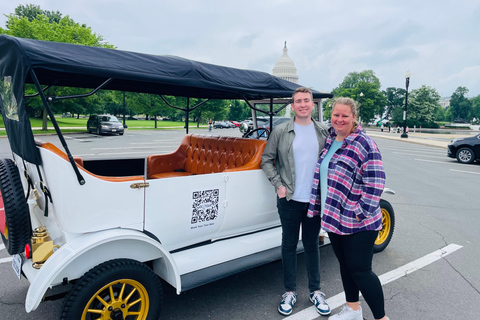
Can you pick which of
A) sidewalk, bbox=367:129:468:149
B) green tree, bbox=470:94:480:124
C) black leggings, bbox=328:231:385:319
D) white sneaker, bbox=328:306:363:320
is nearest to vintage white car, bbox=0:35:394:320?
white sneaker, bbox=328:306:363:320

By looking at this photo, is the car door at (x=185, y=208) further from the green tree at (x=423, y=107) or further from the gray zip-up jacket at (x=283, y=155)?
the green tree at (x=423, y=107)

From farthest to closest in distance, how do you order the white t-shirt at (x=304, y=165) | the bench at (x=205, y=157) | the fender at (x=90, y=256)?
1. the bench at (x=205, y=157)
2. the white t-shirt at (x=304, y=165)
3. the fender at (x=90, y=256)

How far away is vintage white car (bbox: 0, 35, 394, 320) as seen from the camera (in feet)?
7.41

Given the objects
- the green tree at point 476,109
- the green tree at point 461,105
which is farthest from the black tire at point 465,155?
the green tree at point 461,105

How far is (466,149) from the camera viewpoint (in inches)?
509

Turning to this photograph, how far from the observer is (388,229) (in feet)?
14.2

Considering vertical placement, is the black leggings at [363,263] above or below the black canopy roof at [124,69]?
below

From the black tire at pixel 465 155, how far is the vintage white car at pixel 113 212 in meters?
12.7

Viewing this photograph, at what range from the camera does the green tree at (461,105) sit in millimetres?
99312

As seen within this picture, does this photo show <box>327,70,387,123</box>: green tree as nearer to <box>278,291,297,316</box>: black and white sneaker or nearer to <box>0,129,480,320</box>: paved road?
<box>0,129,480,320</box>: paved road

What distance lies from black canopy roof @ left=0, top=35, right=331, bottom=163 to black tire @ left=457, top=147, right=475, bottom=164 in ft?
41.3

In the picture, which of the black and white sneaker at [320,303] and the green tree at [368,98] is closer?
the black and white sneaker at [320,303]

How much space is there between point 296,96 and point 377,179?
39.0 inches

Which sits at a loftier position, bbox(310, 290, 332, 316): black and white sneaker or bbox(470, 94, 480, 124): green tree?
bbox(470, 94, 480, 124): green tree
